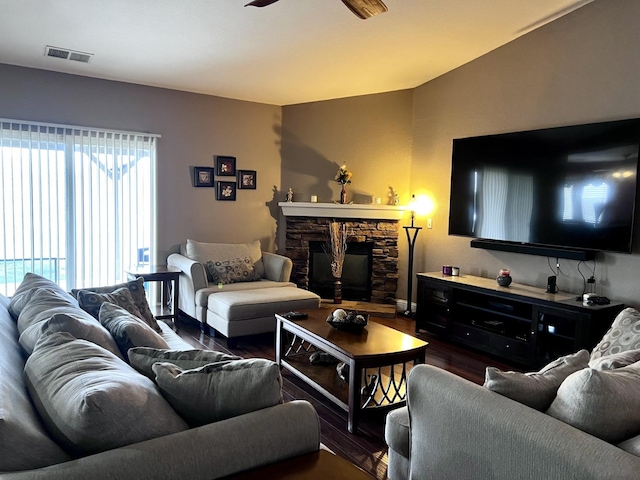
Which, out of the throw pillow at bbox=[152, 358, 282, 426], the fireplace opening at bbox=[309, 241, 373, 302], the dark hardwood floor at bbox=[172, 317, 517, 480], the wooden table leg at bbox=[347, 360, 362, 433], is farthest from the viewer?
the fireplace opening at bbox=[309, 241, 373, 302]

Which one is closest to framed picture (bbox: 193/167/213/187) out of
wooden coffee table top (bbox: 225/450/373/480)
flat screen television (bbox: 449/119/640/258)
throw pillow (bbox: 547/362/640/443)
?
flat screen television (bbox: 449/119/640/258)

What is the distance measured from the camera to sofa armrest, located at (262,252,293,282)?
5484 mm

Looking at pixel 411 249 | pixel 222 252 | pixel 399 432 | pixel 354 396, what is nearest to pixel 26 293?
pixel 354 396

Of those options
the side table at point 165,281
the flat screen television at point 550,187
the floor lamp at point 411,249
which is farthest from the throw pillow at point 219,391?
the floor lamp at point 411,249

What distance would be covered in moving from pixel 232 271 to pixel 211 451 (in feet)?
13.3

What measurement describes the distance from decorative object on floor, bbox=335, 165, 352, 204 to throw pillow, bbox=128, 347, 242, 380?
4551 millimetres

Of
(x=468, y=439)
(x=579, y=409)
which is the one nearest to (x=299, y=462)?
(x=468, y=439)

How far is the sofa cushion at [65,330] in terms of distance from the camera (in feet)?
5.86

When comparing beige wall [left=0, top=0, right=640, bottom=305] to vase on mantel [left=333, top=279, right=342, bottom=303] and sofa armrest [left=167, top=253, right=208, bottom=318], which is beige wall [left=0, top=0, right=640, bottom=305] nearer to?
sofa armrest [left=167, top=253, right=208, bottom=318]

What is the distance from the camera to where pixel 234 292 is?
15.8 feet

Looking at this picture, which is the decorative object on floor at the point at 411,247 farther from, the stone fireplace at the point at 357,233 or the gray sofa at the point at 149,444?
the gray sofa at the point at 149,444

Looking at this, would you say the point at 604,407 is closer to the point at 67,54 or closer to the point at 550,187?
the point at 550,187

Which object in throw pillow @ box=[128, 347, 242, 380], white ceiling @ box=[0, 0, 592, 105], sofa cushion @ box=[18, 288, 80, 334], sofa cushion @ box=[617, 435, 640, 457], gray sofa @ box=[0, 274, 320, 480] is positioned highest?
white ceiling @ box=[0, 0, 592, 105]

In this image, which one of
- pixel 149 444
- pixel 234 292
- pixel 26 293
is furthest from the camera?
pixel 234 292
